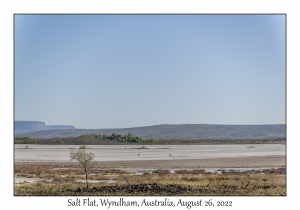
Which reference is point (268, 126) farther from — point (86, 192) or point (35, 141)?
point (86, 192)

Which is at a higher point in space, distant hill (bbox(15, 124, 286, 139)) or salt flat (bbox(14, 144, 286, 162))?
salt flat (bbox(14, 144, 286, 162))

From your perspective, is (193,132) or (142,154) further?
(193,132)

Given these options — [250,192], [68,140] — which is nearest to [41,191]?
[250,192]

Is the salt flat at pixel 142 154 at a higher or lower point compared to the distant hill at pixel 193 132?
higher

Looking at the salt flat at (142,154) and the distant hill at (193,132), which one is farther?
the distant hill at (193,132)

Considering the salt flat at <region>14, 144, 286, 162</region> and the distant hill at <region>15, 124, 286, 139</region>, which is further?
the distant hill at <region>15, 124, 286, 139</region>

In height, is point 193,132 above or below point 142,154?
below
